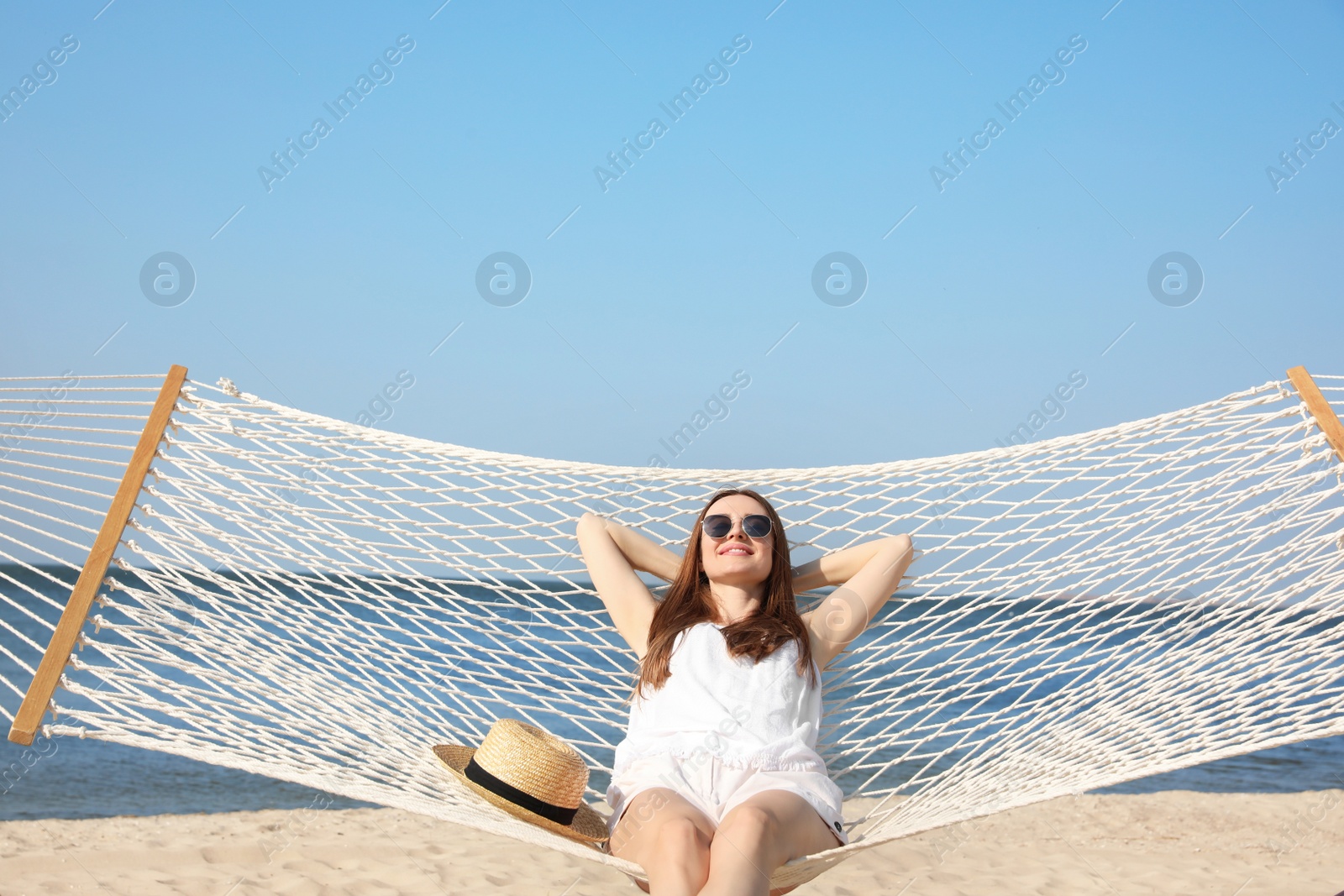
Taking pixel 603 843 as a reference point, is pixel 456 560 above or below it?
above

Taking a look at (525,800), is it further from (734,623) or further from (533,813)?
(734,623)

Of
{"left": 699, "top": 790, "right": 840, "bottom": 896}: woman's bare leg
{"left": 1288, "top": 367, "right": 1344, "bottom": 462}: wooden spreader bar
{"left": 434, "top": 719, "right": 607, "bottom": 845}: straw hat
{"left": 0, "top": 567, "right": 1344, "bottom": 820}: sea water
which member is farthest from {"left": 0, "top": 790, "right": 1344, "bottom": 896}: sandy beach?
{"left": 1288, "top": 367, "right": 1344, "bottom": 462}: wooden spreader bar

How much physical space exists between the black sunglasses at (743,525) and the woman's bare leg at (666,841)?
518mm

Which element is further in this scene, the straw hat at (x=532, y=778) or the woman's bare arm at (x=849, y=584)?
the woman's bare arm at (x=849, y=584)

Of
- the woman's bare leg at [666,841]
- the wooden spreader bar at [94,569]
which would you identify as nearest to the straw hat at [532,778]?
the woman's bare leg at [666,841]

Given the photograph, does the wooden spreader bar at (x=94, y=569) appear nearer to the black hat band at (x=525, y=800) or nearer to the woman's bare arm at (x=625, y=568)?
the black hat band at (x=525, y=800)

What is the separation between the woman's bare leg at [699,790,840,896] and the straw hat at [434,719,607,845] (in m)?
0.32

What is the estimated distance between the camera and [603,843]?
1687 millimetres

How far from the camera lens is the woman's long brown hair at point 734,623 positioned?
1.73 meters

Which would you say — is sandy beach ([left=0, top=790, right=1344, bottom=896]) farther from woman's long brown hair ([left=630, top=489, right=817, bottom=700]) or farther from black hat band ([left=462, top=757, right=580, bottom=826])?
woman's long brown hair ([left=630, top=489, right=817, bottom=700])

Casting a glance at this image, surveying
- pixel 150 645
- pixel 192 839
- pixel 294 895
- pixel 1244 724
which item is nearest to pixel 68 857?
pixel 192 839

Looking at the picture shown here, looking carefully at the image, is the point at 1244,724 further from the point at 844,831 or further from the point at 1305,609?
the point at 844,831

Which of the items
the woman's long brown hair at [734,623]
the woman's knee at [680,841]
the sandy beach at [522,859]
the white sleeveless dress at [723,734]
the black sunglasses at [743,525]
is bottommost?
the sandy beach at [522,859]

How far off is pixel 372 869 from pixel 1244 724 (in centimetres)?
228
